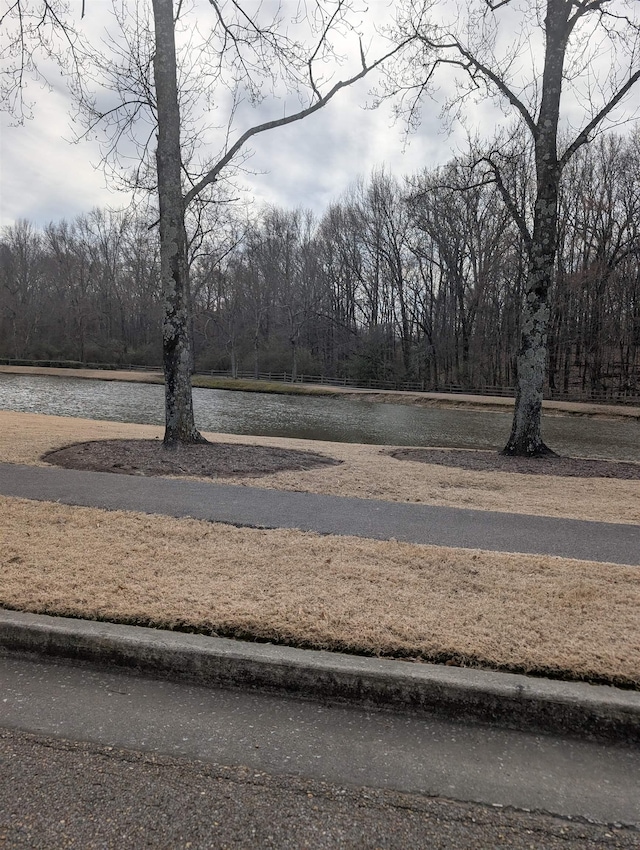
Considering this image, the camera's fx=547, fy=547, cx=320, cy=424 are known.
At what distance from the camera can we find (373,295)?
2247 inches

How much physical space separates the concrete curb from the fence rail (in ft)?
129

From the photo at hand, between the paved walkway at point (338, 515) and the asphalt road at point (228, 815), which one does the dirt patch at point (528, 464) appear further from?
the asphalt road at point (228, 815)

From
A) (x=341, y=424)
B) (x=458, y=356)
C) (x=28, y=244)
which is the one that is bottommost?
(x=341, y=424)

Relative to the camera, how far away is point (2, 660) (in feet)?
10.0

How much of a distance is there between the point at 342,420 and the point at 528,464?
657 inches

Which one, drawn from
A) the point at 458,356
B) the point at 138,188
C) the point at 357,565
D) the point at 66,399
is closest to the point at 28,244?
the point at 66,399

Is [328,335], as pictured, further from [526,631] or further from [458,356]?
[526,631]

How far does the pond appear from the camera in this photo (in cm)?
2108

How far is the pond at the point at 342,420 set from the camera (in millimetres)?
21078

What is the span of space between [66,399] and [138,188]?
2108cm

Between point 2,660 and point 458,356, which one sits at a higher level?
point 458,356

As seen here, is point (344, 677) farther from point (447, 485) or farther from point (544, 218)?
point (544, 218)

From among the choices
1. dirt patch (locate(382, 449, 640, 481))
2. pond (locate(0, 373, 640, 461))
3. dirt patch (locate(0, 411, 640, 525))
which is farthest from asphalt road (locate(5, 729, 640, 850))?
pond (locate(0, 373, 640, 461))

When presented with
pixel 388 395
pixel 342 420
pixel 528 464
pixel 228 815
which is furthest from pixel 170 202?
pixel 388 395
